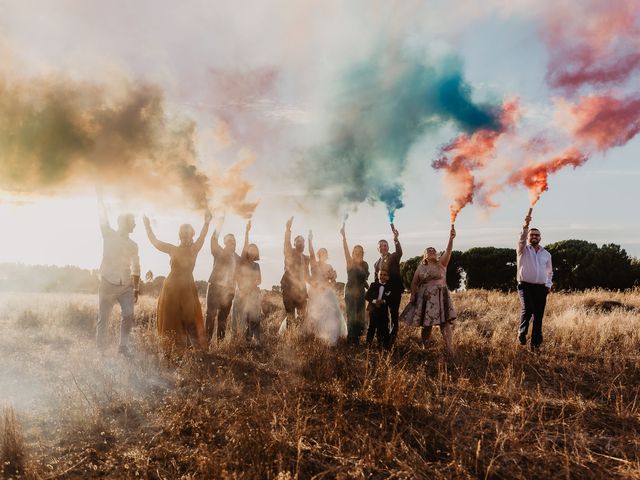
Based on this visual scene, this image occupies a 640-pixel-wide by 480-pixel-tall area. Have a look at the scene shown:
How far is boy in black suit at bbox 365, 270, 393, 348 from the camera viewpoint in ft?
28.6

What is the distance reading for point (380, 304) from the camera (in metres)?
8.69

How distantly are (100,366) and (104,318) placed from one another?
1.33 m

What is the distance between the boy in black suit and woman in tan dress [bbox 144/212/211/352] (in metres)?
2.93

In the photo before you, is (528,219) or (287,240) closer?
(528,219)

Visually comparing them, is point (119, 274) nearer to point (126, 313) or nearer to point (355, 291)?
point (126, 313)

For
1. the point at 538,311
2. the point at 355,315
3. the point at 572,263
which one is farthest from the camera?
the point at 572,263

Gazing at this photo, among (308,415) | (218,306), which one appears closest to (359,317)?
(218,306)

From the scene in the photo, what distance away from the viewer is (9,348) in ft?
27.6

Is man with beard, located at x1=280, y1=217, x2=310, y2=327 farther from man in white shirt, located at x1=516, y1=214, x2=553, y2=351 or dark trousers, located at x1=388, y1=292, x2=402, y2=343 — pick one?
man in white shirt, located at x1=516, y1=214, x2=553, y2=351

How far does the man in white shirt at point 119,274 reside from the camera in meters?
7.64

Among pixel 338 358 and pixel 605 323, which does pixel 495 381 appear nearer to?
pixel 338 358

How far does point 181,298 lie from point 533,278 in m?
5.96

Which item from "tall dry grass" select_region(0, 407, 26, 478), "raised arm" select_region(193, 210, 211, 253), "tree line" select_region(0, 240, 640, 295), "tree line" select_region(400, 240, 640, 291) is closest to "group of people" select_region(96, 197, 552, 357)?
"raised arm" select_region(193, 210, 211, 253)

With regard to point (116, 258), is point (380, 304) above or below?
below
